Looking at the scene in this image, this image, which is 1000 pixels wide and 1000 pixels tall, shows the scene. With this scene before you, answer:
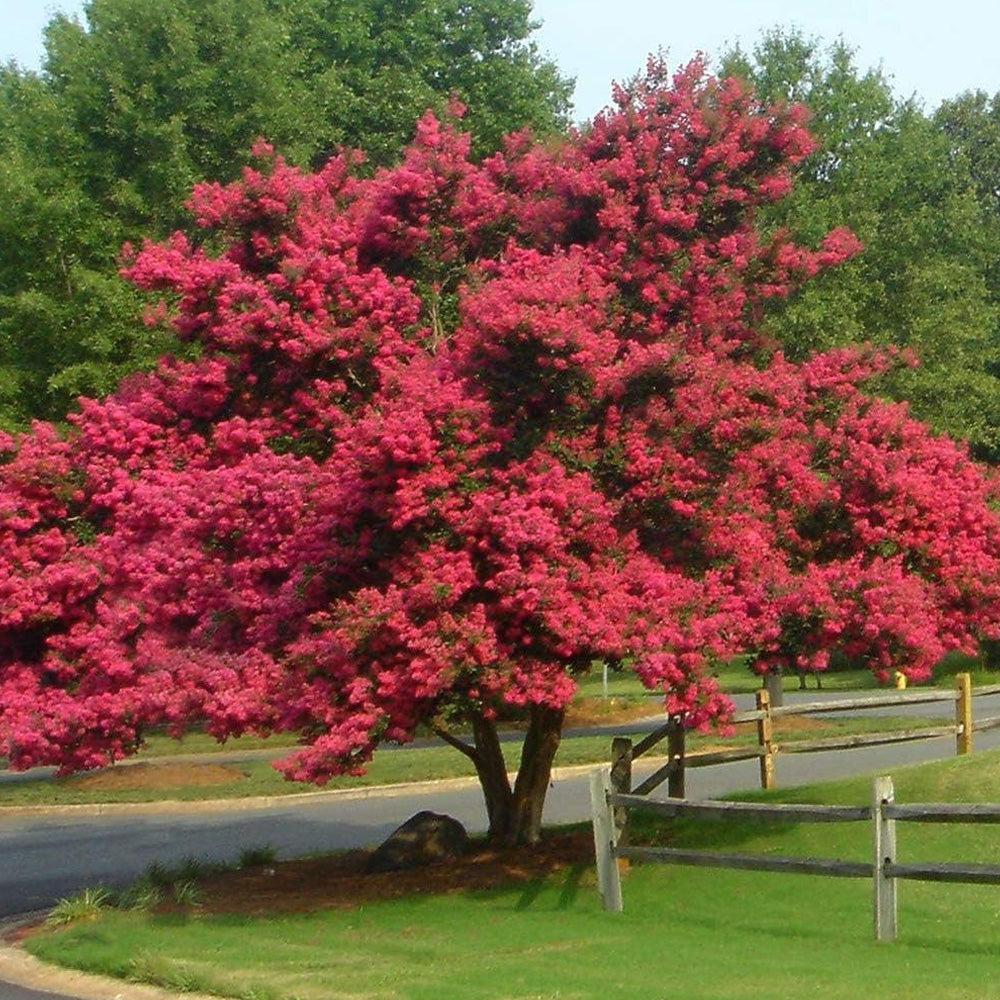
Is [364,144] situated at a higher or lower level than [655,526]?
higher

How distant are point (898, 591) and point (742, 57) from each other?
21.0 metres

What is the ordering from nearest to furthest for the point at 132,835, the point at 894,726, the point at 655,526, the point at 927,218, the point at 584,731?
the point at 655,526
the point at 132,835
the point at 894,726
the point at 927,218
the point at 584,731

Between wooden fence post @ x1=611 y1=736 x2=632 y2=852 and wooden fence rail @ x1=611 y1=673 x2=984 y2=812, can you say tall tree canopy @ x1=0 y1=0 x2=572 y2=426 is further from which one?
wooden fence post @ x1=611 y1=736 x2=632 y2=852

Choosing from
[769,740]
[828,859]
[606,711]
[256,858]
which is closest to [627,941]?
[828,859]

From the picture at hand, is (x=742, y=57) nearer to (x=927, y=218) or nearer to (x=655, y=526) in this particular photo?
(x=927, y=218)

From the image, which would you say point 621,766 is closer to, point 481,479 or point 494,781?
point 494,781

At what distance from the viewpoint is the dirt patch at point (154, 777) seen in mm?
27156

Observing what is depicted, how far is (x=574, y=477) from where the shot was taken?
13242 mm

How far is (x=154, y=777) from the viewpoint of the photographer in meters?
27.6

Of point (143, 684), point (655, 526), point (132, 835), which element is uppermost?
point (655, 526)

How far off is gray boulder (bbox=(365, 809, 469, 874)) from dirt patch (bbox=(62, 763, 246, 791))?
10.2m

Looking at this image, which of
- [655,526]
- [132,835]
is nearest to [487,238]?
[655,526]

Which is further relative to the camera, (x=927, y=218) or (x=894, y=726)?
(x=927, y=218)

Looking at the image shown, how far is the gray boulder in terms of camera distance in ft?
55.4
